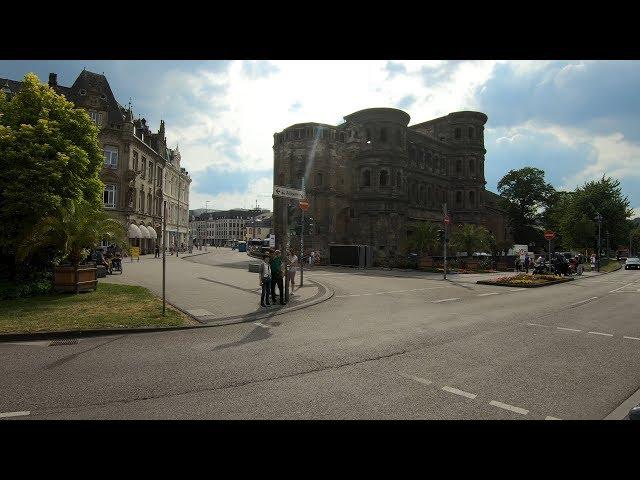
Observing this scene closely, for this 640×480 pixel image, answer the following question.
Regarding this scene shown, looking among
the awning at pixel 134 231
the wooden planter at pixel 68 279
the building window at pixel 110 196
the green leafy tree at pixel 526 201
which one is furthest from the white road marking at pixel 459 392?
Result: the green leafy tree at pixel 526 201

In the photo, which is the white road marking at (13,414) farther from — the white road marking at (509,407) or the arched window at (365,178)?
the arched window at (365,178)

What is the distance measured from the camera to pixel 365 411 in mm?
4887

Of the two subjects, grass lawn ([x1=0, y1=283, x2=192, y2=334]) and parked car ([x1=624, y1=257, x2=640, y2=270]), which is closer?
grass lawn ([x1=0, y1=283, x2=192, y2=334])

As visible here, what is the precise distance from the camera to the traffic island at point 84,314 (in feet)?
30.5

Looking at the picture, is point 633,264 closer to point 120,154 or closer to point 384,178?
point 384,178

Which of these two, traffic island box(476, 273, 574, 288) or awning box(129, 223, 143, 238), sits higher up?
awning box(129, 223, 143, 238)

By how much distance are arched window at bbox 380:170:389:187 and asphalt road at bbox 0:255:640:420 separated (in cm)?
4075

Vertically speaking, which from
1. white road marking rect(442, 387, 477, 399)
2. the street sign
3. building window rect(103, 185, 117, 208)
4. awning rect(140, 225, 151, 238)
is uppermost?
building window rect(103, 185, 117, 208)

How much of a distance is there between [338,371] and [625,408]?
4127 millimetres

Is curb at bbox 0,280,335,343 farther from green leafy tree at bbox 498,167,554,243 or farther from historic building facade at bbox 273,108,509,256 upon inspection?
green leafy tree at bbox 498,167,554,243

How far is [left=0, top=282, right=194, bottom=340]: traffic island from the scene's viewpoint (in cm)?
928

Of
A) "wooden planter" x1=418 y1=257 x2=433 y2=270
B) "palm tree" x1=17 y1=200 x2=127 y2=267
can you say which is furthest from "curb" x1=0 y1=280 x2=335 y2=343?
"wooden planter" x1=418 y1=257 x2=433 y2=270

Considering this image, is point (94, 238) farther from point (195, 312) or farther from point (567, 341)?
point (567, 341)
